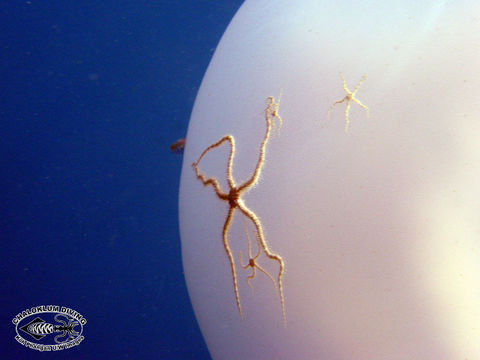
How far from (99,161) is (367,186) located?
2.52 ft

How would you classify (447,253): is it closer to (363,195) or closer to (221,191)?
(363,195)

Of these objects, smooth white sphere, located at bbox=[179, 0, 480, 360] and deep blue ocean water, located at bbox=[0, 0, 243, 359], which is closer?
smooth white sphere, located at bbox=[179, 0, 480, 360]

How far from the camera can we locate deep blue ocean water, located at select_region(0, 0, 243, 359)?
3.27 feet

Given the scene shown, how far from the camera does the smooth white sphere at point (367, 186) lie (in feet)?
1.34

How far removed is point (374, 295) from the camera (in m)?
0.43

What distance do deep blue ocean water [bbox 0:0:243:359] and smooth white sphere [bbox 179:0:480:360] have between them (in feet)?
1.97

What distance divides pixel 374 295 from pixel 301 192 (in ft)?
0.42

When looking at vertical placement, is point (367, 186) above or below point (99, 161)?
below

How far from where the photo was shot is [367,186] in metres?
0.42

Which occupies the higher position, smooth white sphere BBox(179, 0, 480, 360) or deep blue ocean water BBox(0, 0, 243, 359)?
deep blue ocean water BBox(0, 0, 243, 359)

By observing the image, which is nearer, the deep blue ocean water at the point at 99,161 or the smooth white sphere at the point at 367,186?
the smooth white sphere at the point at 367,186

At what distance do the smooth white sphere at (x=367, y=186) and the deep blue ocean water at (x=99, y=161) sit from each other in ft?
1.97

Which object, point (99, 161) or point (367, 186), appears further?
point (99, 161)

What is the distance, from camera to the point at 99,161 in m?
1.03
